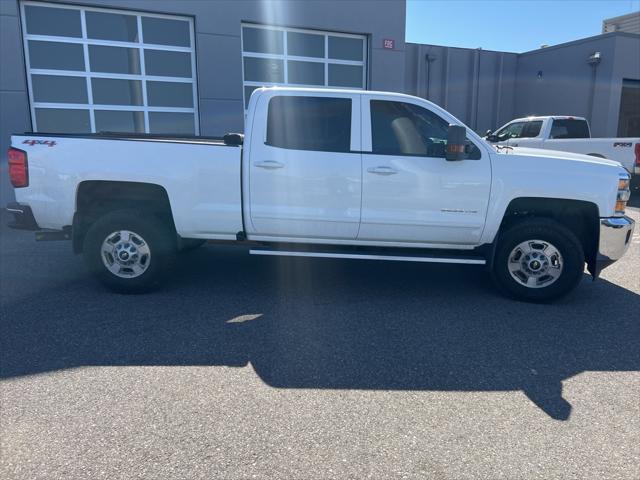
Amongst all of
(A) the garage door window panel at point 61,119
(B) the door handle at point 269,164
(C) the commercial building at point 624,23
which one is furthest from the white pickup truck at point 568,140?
(C) the commercial building at point 624,23

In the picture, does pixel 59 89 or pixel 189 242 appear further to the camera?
pixel 59 89

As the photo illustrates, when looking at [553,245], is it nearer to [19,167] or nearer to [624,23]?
[19,167]

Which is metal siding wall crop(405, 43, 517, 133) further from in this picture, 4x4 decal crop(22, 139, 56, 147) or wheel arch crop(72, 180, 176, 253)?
4x4 decal crop(22, 139, 56, 147)

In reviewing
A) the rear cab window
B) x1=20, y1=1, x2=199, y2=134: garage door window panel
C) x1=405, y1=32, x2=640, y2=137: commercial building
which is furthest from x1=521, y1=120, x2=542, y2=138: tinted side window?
x1=20, y1=1, x2=199, y2=134: garage door window panel

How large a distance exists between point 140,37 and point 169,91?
1.28m

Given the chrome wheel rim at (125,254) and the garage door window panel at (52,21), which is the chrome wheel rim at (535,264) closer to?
the chrome wheel rim at (125,254)

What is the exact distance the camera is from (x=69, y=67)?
1067cm

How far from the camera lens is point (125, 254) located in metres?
5.27

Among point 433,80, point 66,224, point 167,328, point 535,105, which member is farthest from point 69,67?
point 535,105

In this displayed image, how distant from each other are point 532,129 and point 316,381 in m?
12.5

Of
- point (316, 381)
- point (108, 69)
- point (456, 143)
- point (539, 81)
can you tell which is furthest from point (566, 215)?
point (539, 81)

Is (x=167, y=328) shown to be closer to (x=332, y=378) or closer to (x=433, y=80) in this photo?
(x=332, y=378)

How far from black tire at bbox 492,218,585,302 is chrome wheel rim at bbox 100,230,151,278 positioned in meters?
3.76

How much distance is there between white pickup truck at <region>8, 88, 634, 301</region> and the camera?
507cm
